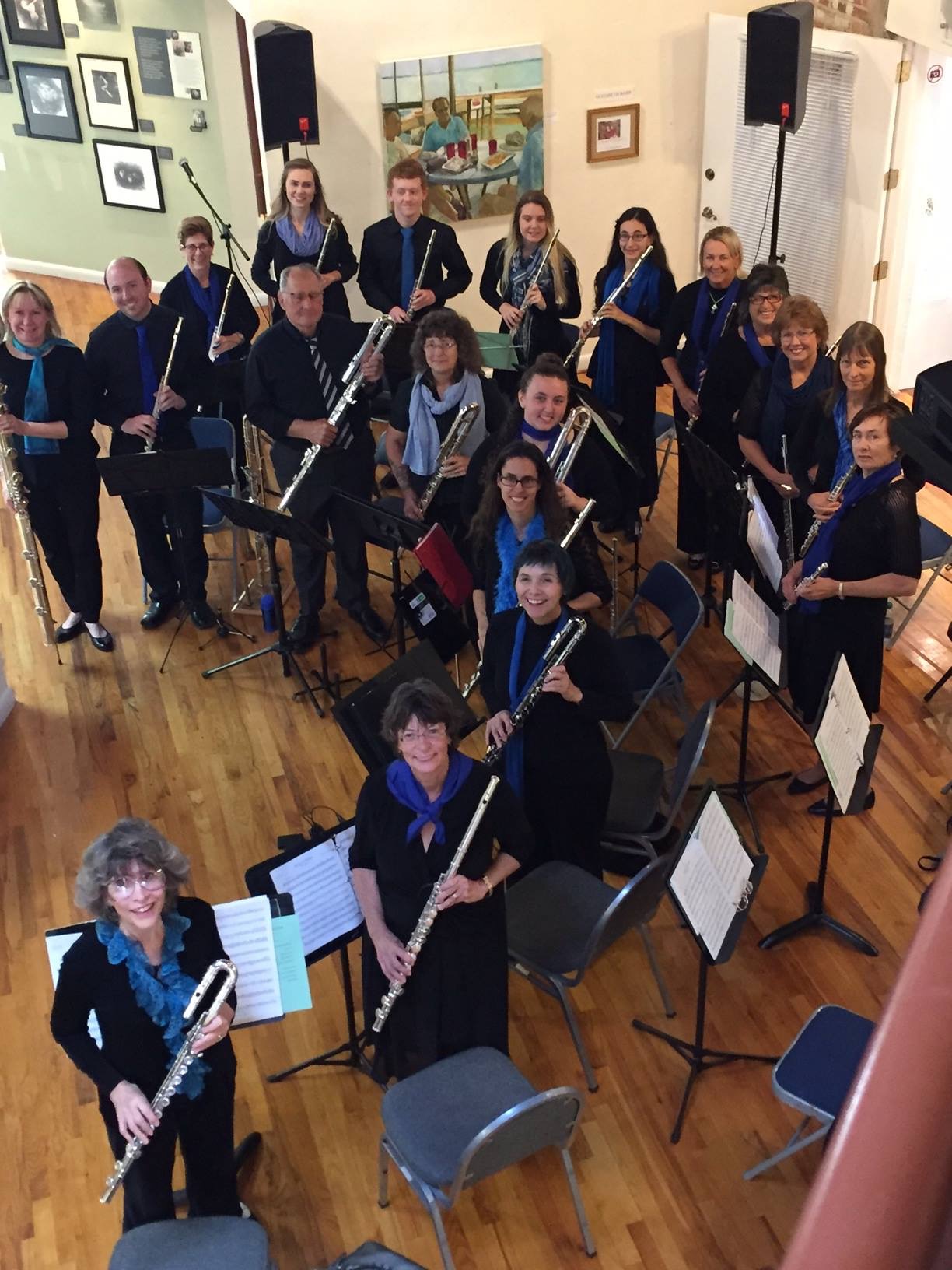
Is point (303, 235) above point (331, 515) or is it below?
above

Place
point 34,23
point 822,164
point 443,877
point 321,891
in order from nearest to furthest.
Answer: point 443,877, point 321,891, point 822,164, point 34,23

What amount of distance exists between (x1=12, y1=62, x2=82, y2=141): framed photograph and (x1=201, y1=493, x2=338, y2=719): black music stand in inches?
221

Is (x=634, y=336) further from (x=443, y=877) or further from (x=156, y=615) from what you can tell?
(x=443, y=877)

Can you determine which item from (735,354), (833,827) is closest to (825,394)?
(735,354)

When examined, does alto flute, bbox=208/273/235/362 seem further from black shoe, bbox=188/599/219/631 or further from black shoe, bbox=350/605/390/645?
black shoe, bbox=350/605/390/645

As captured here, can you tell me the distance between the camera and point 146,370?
4.93 m

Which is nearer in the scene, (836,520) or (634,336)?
(836,520)

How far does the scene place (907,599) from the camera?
5.52 m

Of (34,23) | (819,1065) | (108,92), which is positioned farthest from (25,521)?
(34,23)

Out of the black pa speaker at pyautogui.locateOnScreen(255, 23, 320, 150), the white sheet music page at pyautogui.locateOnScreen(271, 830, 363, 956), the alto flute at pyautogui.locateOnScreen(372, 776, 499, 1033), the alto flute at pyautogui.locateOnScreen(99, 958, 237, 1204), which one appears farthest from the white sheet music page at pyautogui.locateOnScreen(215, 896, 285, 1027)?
the black pa speaker at pyautogui.locateOnScreen(255, 23, 320, 150)

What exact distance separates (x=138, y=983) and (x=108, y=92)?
805cm

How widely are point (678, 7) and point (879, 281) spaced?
204cm

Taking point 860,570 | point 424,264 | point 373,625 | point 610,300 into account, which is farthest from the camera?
point 424,264

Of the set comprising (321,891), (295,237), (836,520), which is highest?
(295,237)
